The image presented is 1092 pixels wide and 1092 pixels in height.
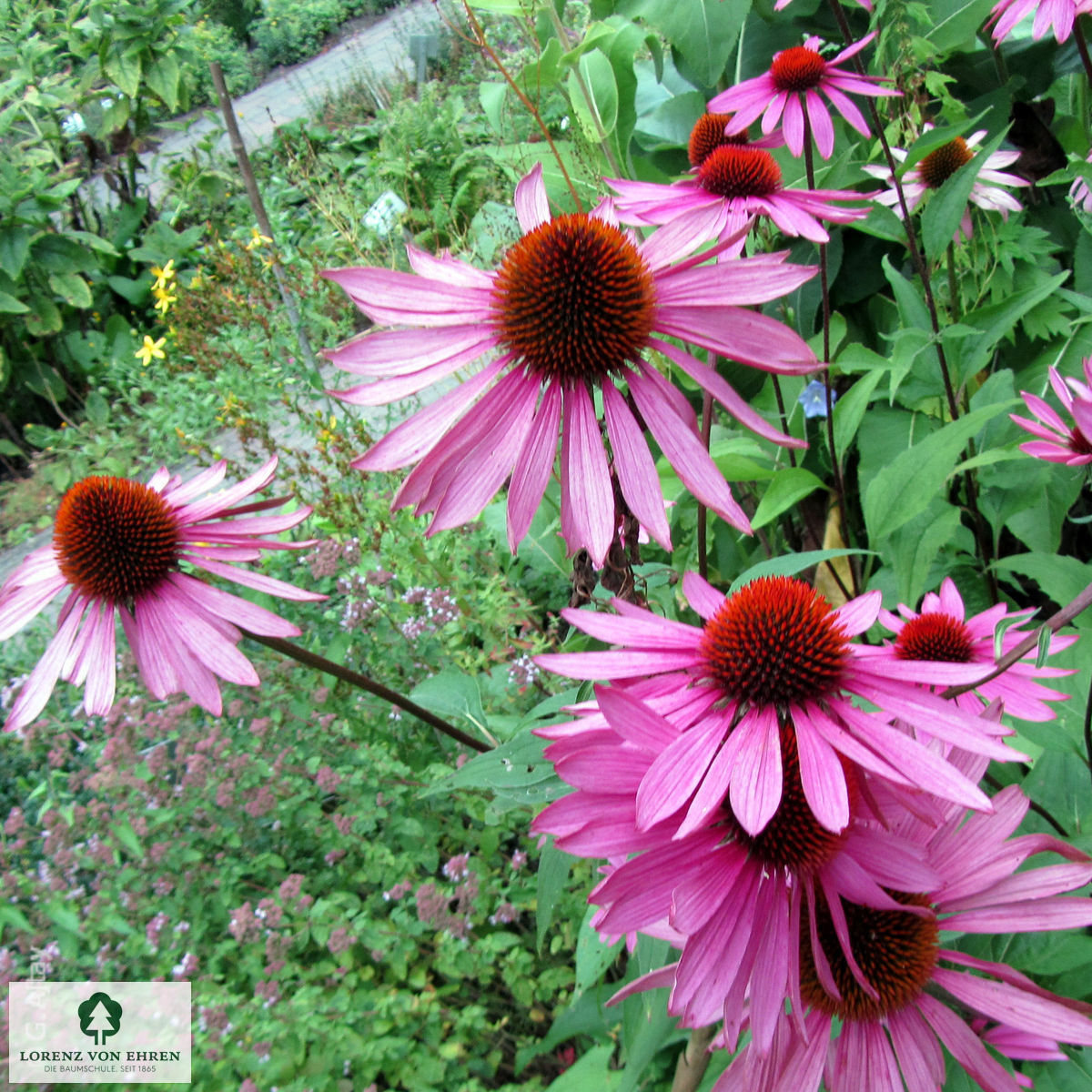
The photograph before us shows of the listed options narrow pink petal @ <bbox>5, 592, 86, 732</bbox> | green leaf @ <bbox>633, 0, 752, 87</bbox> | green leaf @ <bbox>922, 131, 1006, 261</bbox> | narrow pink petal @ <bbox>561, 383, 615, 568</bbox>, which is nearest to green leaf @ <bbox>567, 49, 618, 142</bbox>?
green leaf @ <bbox>633, 0, 752, 87</bbox>

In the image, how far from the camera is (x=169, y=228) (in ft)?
12.7

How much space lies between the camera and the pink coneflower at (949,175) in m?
1.19

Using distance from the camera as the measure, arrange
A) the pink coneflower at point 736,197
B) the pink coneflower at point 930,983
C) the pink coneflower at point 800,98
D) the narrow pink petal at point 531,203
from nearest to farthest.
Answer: the pink coneflower at point 930,983, the narrow pink petal at point 531,203, the pink coneflower at point 736,197, the pink coneflower at point 800,98

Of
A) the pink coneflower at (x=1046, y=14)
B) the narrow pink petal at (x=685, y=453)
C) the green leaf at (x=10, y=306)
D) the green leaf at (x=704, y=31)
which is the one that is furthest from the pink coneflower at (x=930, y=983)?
the green leaf at (x=10, y=306)

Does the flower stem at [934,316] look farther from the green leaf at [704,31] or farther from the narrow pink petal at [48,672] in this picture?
the narrow pink petal at [48,672]

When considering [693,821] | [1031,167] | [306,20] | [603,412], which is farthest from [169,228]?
[306,20]

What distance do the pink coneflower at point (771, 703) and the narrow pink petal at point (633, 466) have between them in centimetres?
7

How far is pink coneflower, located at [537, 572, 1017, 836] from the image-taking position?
0.43 m

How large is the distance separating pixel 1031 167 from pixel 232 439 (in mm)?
2593

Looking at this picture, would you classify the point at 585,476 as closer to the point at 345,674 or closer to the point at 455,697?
the point at 345,674

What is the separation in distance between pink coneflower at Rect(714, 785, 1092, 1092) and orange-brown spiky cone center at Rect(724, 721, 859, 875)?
8 cm

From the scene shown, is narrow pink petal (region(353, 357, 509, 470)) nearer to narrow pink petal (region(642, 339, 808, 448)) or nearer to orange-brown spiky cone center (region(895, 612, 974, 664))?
narrow pink petal (region(642, 339, 808, 448))

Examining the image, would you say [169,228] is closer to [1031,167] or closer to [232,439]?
[232,439]

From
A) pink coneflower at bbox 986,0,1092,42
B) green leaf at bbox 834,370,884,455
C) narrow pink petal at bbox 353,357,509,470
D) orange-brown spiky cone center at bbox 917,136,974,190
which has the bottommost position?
narrow pink petal at bbox 353,357,509,470
